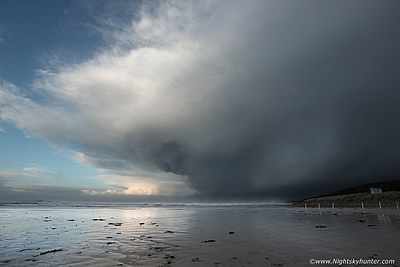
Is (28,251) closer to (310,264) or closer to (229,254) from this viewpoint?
(229,254)

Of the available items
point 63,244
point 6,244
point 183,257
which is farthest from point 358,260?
point 6,244

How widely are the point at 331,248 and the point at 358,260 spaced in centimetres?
271

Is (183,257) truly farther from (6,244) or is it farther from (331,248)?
(6,244)

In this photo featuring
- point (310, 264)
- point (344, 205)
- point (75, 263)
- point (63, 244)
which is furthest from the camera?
point (344, 205)

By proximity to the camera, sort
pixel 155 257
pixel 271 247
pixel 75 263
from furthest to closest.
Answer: pixel 271 247 < pixel 155 257 < pixel 75 263

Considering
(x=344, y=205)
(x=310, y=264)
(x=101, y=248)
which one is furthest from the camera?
(x=344, y=205)

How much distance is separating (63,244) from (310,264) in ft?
53.2


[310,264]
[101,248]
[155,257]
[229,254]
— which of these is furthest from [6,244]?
[310,264]

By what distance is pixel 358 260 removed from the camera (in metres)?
9.97

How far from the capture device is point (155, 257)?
11742 millimetres

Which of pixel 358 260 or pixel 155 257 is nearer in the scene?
pixel 358 260

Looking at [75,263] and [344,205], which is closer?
[75,263]

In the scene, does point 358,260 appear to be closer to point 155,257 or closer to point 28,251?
point 155,257

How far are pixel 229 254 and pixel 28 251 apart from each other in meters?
12.7
